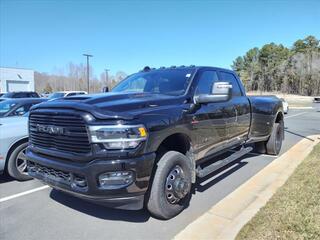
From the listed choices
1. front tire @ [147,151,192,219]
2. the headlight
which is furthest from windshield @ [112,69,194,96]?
the headlight

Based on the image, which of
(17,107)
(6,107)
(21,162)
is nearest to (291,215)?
(21,162)

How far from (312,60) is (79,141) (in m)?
91.1

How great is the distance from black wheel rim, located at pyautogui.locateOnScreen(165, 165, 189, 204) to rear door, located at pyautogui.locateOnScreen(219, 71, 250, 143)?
5.48ft

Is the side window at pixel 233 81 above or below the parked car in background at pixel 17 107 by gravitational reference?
above

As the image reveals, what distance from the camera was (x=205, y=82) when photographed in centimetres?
495

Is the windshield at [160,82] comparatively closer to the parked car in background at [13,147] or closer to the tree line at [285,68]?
the parked car in background at [13,147]

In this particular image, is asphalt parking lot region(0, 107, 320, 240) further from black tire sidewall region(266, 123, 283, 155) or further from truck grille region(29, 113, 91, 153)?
black tire sidewall region(266, 123, 283, 155)

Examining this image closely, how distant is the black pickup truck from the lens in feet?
10.5

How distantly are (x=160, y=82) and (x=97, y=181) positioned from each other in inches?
90.3

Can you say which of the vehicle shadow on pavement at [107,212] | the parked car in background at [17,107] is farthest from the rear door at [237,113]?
the parked car in background at [17,107]

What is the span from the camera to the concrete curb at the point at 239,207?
11.4ft

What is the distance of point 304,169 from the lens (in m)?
5.73

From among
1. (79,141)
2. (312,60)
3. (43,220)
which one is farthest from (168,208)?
(312,60)

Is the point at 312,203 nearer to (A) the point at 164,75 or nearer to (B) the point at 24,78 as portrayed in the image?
(A) the point at 164,75
